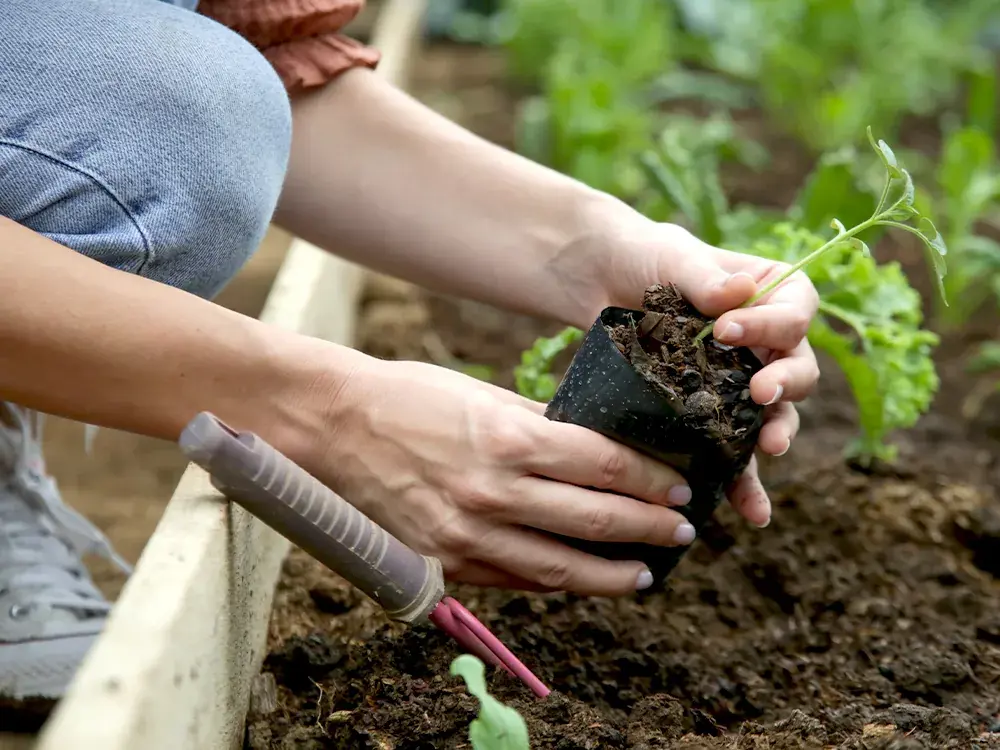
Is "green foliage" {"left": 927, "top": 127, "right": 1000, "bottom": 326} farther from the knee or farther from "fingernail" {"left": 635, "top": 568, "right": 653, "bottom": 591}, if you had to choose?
the knee

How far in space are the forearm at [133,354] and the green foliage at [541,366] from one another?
431 millimetres

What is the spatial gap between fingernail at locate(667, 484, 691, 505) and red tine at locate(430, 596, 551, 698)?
0.75ft

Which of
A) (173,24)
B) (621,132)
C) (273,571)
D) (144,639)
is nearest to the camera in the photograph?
(144,639)

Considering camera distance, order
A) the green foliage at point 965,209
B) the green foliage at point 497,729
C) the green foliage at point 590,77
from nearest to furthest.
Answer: the green foliage at point 497,729, the green foliage at point 965,209, the green foliage at point 590,77

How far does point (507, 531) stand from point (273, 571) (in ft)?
1.29

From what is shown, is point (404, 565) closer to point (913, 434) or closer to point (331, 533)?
point (331, 533)

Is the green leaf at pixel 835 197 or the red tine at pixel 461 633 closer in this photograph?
the red tine at pixel 461 633

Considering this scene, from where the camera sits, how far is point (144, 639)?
0.95m

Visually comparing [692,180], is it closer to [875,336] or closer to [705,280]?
[875,336]

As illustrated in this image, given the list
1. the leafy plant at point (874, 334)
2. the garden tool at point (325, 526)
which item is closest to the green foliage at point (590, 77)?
the leafy plant at point (874, 334)

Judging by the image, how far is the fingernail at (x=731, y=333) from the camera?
120 centimetres

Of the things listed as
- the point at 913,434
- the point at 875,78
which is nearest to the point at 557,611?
the point at 913,434

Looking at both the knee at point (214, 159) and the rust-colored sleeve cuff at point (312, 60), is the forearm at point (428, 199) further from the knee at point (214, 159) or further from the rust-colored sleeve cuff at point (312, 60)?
the knee at point (214, 159)

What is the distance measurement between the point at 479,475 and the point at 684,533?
237 millimetres
